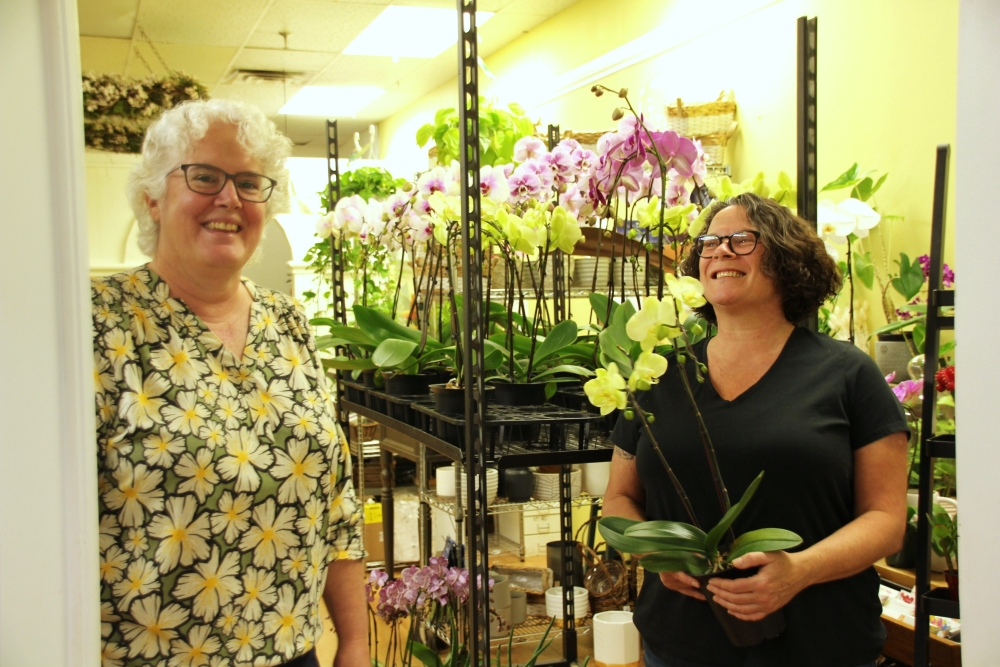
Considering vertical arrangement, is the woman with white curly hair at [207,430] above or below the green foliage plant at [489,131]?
below

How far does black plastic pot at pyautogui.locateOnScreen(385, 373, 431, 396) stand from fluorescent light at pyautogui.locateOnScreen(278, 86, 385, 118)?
6.58 meters

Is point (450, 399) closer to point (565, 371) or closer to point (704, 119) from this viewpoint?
point (565, 371)

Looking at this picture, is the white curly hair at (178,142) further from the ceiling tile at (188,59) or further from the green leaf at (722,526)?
the ceiling tile at (188,59)

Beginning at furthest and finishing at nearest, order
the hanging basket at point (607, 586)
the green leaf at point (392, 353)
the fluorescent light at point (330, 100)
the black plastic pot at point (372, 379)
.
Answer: the fluorescent light at point (330, 100)
the hanging basket at point (607, 586)
the black plastic pot at point (372, 379)
the green leaf at point (392, 353)

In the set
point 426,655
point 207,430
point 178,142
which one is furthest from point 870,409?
point 426,655

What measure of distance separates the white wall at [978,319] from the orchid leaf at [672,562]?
0.51 metres

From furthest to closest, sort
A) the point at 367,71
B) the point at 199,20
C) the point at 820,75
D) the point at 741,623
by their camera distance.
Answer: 1. the point at 367,71
2. the point at 199,20
3. the point at 820,75
4. the point at 741,623

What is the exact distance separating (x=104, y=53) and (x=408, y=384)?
18.6 ft

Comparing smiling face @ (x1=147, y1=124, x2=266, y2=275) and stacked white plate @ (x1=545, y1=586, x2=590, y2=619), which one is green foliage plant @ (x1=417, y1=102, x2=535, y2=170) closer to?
smiling face @ (x1=147, y1=124, x2=266, y2=275)

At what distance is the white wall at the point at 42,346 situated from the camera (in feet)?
2.10

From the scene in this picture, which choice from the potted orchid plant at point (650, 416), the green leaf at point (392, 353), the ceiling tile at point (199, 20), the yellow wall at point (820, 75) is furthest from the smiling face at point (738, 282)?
the ceiling tile at point (199, 20)

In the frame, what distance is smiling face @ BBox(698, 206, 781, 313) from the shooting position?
145cm

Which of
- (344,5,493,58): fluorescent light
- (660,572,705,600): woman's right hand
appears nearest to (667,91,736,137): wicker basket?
(344,5,493,58): fluorescent light

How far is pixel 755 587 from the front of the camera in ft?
3.98
